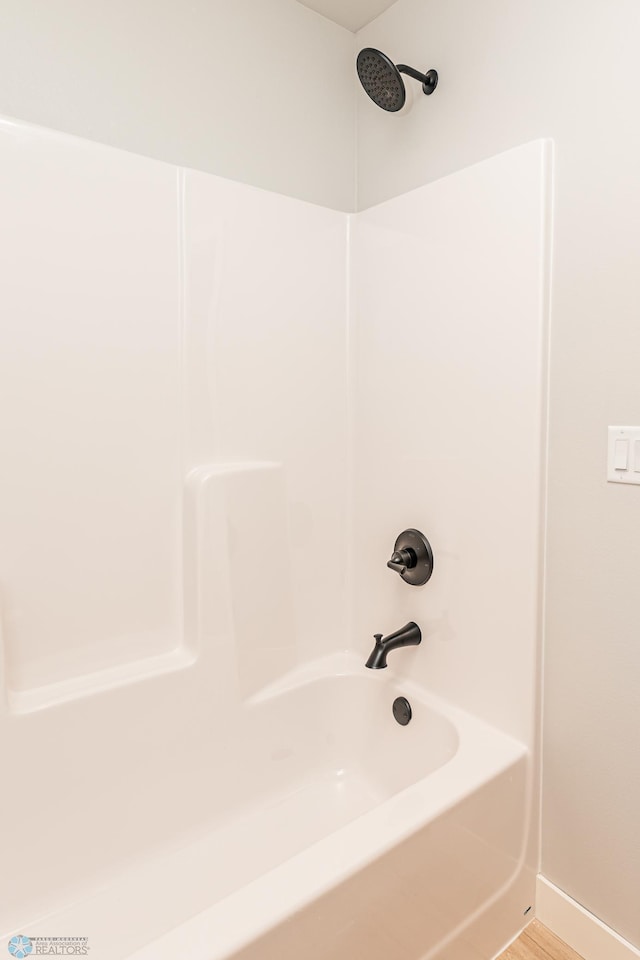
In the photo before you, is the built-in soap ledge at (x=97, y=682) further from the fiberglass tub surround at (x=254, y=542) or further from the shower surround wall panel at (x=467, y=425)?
the shower surround wall panel at (x=467, y=425)

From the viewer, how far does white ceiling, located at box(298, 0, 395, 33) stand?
184cm

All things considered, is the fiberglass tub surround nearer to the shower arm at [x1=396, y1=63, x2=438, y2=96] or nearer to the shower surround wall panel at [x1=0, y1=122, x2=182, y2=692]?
the shower surround wall panel at [x1=0, y1=122, x2=182, y2=692]

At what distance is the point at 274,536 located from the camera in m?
1.78

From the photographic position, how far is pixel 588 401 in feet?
4.42


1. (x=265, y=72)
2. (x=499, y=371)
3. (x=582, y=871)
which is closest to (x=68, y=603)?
(x=499, y=371)

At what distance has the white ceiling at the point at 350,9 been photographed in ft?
6.05

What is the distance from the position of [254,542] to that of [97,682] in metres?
0.56

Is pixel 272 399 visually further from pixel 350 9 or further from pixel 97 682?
pixel 350 9

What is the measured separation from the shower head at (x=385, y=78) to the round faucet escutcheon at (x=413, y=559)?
1.27 meters

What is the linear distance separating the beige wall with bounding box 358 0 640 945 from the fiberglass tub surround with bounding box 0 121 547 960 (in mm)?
68

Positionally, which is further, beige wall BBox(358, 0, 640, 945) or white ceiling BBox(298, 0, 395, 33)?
white ceiling BBox(298, 0, 395, 33)

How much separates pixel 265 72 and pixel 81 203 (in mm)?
823

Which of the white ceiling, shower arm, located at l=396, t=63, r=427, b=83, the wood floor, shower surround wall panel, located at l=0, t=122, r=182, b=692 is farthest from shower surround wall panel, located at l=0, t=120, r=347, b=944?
the wood floor

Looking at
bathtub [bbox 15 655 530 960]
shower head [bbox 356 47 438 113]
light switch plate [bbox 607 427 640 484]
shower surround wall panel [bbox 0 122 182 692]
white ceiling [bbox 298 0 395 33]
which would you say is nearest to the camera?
bathtub [bbox 15 655 530 960]
